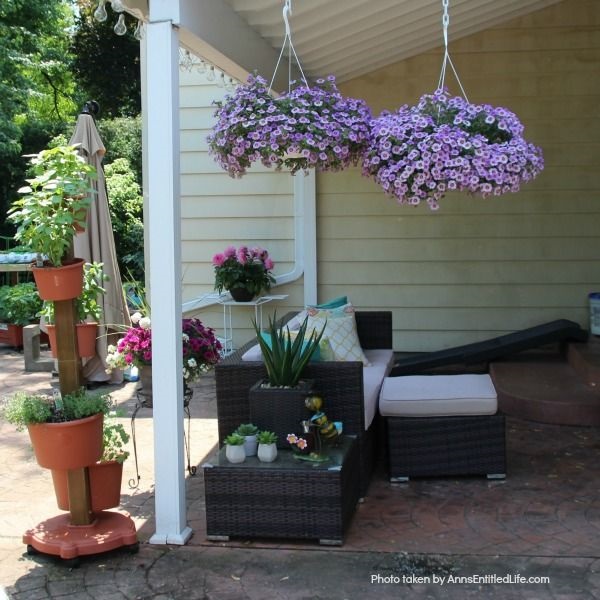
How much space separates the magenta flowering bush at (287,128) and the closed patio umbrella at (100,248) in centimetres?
274

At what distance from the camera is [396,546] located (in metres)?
3.73

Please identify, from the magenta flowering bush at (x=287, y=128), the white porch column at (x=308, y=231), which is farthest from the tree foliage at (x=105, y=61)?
the magenta flowering bush at (x=287, y=128)

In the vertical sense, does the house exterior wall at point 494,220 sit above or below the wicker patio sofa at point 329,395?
above

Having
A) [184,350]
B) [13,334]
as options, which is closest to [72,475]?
[184,350]

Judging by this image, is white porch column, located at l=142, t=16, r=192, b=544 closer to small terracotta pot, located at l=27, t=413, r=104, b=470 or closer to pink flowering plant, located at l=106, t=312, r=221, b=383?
small terracotta pot, located at l=27, t=413, r=104, b=470

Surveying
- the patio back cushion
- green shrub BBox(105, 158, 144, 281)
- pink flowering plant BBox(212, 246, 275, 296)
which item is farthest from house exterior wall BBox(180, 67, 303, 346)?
green shrub BBox(105, 158, 144, 281)

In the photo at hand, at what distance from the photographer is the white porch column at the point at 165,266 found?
142 inches

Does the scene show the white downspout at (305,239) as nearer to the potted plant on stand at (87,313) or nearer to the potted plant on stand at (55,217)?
the potted plant on stand at (87,313)

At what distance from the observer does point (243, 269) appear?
7.43m

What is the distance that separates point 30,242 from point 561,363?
478 cm

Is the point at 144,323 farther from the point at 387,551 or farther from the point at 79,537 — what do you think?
the point at 387,551

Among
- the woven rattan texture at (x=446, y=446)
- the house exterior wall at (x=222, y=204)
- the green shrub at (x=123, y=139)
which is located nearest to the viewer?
the woven rattan texture at (x=446, y=446)

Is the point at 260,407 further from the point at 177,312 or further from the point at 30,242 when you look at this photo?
the point at 30,242

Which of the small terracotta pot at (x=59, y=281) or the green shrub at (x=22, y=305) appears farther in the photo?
the green shrub at (x=22, y=305)
